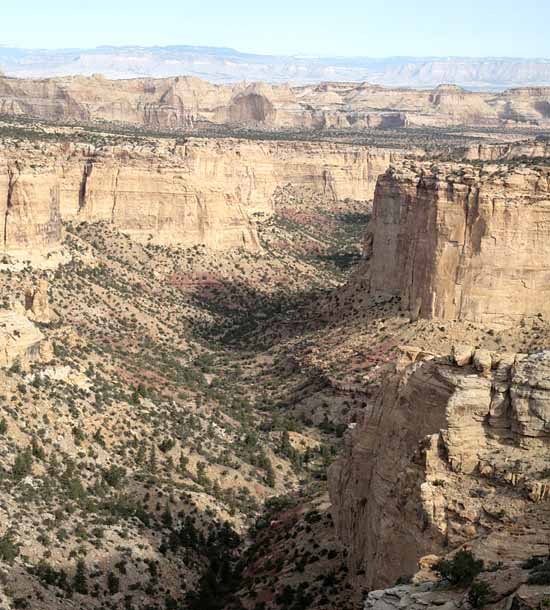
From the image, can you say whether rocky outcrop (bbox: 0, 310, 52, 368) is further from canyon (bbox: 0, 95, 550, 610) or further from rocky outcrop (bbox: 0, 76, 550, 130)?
rocky outcrop (bbox: 0, 76, 550, 130)

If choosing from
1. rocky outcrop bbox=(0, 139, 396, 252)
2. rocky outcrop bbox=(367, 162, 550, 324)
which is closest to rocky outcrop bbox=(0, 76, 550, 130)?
rocky outcrop bbox=(0, 139, 396, 252)

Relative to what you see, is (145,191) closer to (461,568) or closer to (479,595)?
(461,568)

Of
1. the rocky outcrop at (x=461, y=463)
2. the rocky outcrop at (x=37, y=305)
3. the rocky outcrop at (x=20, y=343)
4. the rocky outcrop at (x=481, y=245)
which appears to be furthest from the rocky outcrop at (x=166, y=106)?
the rocky outcrop at (x=461, y=463)

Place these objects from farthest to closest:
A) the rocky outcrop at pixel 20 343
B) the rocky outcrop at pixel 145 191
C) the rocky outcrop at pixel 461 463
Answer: the rocky outcrop at pixel 145 191
the rocky outcrop at pixel 20 343
the rocky outcrop at pixel 461 463

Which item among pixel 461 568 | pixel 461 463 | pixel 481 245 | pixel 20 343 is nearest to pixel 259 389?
pixel 481 245

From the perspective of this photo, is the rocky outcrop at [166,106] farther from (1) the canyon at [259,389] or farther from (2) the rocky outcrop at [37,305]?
(2) the rocky outcrop at [37,305]

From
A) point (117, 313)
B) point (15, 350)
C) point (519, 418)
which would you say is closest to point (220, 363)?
point (117, 313)

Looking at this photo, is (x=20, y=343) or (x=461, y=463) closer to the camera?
(x=461, y=463)
